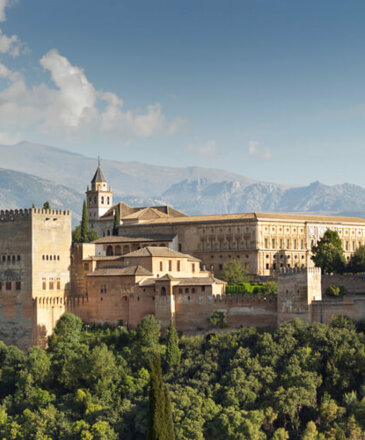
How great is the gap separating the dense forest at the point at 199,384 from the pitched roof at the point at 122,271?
16.6 feet

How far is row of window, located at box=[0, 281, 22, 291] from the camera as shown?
71.6 m

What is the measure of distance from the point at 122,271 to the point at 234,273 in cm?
1502

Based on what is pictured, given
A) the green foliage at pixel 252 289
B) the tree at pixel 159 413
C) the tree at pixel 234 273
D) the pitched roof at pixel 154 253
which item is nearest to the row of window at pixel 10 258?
the pitched roof at pixel 154 253

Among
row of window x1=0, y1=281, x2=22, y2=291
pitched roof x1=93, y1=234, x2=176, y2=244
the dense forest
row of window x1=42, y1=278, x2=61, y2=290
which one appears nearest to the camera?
the dense forest

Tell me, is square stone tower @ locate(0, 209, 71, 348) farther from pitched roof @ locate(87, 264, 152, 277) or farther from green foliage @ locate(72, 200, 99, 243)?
green foliage @ locate(72, 200, 99, 243)

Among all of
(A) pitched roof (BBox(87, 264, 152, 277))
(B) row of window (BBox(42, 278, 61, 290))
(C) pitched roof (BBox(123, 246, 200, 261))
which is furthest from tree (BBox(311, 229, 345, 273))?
(B) row of window (BBox(42, 278, 61, 290))

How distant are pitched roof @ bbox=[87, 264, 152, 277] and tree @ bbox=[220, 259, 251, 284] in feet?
39.5

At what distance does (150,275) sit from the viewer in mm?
72000

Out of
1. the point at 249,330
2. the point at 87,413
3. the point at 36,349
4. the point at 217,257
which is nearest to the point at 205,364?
the point at 249,330

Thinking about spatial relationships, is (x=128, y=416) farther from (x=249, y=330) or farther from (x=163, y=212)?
(x=163, y=212)

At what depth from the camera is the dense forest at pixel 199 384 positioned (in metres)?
56.4

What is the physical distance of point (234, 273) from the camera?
83188 mm

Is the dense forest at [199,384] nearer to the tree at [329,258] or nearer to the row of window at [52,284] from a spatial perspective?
the row of window at [52,284]

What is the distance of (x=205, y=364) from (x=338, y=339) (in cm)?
972
